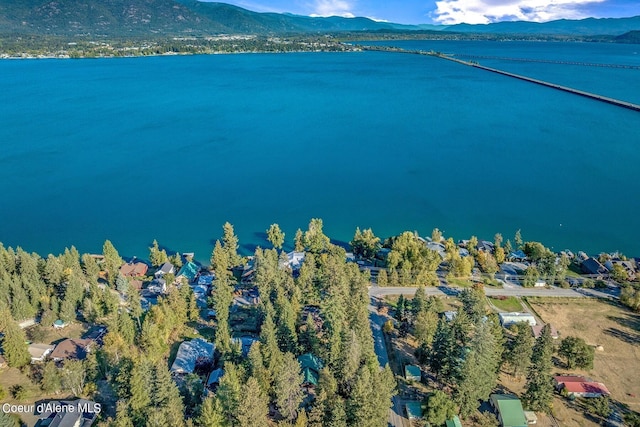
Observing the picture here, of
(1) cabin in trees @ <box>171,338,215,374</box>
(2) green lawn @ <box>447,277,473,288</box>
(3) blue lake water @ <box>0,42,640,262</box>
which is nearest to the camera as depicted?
(1) cabin in trees @ <box>171,338,215,374</box>

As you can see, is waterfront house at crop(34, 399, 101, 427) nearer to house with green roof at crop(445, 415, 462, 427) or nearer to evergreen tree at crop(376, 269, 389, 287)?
house with green roof at crop(445, 415, 462, 427)

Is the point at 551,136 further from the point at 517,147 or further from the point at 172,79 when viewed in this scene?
the point at 172,79

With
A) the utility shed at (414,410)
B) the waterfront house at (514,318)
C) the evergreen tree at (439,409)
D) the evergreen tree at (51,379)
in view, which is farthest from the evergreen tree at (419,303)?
the evergreen tree at (51,379)

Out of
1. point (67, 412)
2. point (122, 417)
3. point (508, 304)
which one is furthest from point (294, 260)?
point (122, 417)

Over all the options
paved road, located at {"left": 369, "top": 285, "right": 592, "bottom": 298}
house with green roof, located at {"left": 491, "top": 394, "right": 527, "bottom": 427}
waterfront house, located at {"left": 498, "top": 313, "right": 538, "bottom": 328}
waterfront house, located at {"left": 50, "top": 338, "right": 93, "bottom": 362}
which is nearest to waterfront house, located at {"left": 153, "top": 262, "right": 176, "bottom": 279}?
waterfront house, located at {"left": 50, "top": 338, "right": 93, "bottom": 362}

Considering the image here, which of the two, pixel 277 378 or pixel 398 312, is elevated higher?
pixel 277 378

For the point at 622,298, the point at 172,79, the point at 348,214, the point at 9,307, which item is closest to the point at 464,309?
the point at 622,298
